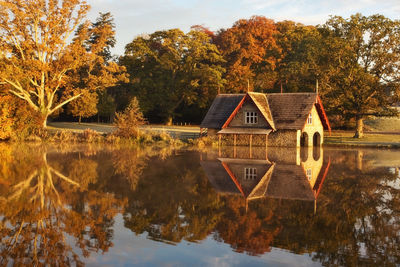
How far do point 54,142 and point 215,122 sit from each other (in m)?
13.6

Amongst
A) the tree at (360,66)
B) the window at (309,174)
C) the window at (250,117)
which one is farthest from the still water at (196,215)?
the tree at (360,66)

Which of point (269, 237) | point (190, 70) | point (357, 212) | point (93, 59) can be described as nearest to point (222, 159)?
point (357, 212)

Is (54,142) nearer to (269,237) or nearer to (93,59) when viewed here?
(93,59)

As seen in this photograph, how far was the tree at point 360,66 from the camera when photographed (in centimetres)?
4100

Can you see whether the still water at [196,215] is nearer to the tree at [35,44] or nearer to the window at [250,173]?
the window at [250,173]

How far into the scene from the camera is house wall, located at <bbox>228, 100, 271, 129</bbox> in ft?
116

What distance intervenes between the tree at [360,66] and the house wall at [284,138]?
9482mm

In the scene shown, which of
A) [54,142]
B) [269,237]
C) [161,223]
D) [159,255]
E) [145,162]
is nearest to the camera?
[159,255]

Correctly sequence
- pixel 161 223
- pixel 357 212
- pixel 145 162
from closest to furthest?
pixel 161 223 < pixel 357 212 < pixel 145 162

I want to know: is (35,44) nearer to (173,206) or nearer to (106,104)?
(106,104)

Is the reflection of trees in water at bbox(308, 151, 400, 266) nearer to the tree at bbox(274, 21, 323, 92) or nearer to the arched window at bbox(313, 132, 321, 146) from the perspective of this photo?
the arched window at bbox(313, 132, 321, 146)

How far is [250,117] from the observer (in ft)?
118

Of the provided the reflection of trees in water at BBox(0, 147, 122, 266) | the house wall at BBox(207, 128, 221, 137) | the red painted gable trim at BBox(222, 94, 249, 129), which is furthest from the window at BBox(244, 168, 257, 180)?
the house wall at BBox(207, 128, 221, 137)

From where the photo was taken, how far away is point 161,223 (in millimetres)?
11250
